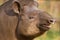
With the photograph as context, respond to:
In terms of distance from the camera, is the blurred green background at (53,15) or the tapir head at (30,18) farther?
the blurred green background at (53,15)

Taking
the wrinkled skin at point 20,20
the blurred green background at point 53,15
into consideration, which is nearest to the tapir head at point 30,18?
the wrinkled skin at point 20,20

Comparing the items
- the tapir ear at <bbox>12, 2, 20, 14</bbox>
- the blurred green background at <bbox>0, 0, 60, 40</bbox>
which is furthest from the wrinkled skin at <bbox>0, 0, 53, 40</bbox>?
the blurred green background at <bbox>0, 0, 60, 40</bbox>

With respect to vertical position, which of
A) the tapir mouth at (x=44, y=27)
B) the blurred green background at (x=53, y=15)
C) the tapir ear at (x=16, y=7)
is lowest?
the blurred green background at (x=53, y=15)

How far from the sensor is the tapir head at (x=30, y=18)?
282 inches

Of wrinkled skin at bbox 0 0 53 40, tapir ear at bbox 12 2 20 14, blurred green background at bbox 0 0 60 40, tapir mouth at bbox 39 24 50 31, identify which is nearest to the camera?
tapir mouth at bbox 39 24 50 31

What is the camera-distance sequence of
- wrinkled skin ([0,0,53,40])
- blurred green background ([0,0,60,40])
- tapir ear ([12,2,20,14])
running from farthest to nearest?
blurred green background ([0,0,60,40]) → tapir ear ([12,2,20,14]) → wrinkled skin ([0,0,53,40])

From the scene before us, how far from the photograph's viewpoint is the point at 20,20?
24.3ft

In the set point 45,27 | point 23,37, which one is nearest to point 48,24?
point 45,27

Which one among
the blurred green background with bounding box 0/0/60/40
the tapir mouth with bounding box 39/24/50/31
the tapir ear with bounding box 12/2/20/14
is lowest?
the blurred green background with bounding box 0/0/60/40

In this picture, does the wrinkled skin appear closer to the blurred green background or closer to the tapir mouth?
the tapir mouth

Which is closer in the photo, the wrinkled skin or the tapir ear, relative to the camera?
the wrinkled skin

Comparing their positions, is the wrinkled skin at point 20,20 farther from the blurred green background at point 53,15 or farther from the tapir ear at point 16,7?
the blurred green background at point 53,15

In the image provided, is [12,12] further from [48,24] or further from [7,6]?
[48,24]

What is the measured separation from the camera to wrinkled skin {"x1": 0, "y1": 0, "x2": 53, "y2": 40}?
287 inches
